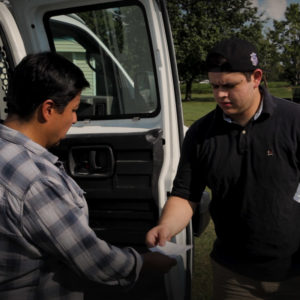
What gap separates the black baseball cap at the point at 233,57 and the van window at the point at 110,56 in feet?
3.45

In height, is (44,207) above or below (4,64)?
below

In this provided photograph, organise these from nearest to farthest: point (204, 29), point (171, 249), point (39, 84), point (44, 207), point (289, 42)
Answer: point (44, 207), point (39, 84), point (171, 249), point (204, 29), point (289, 42)

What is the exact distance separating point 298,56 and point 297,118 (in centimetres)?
4948

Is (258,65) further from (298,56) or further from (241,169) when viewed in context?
(298,56)

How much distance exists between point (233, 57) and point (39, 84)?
88 cm

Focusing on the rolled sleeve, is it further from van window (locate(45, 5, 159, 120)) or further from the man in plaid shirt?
van window (locate(45, 5, 159, 120))

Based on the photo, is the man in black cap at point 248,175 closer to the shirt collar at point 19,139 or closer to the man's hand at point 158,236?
the man's hand at point 158,236

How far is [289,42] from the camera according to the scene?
160 ft

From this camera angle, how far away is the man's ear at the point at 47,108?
1526 millimetres

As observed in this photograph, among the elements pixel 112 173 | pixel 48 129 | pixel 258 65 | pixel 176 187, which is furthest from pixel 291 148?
pixel 112 173

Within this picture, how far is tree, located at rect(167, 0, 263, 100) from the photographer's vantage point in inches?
1449

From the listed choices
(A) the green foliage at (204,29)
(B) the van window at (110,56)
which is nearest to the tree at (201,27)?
(A) the green foliage at (204,29)

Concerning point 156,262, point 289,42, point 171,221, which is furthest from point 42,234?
point 289,42

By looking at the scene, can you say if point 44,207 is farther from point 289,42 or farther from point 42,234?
point 289,42
